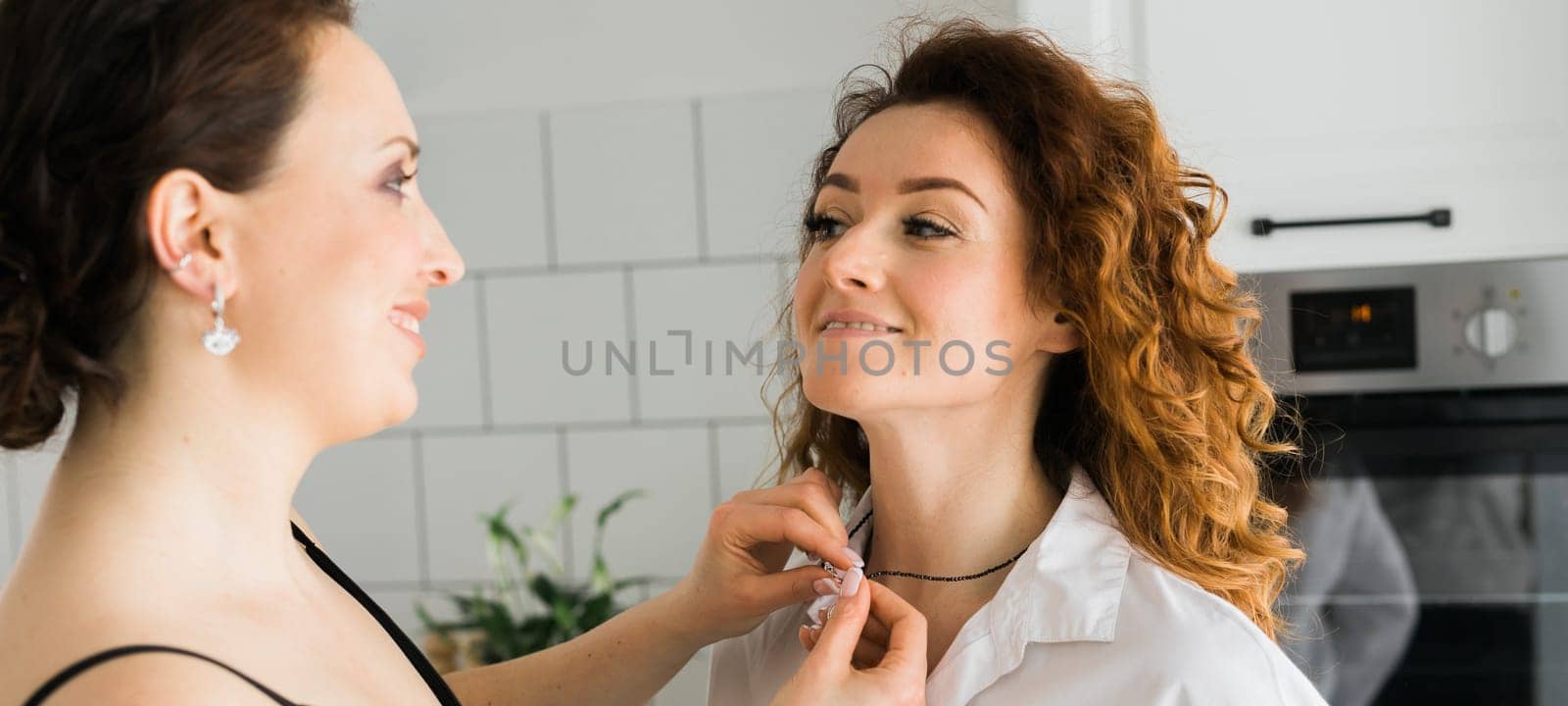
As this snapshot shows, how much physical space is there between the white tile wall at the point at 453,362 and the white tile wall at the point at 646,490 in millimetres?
173

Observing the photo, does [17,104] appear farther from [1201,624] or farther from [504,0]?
[504,0]

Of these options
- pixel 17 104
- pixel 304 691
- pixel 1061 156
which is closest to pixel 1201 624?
pixel 1061 156

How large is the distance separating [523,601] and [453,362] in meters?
0.39

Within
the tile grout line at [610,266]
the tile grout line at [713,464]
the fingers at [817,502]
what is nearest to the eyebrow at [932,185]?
the fingers at [817,502]

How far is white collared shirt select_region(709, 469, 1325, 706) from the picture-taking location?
88 centimetres

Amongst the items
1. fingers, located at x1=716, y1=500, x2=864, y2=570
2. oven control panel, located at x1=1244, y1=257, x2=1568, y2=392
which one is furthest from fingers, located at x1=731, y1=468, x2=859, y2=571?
oven control panel, located at x1=1244, y1=257, x2=1568, y2=392

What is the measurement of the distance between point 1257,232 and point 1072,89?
46 cm

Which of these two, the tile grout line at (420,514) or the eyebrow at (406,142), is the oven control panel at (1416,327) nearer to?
the eyebrow at (406,142)

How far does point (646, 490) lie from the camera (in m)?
1.91

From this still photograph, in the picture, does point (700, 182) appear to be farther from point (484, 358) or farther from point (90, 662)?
point (90, 662)

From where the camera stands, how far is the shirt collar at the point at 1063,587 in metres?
0.94

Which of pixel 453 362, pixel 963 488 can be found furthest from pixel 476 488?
pixel 963 488

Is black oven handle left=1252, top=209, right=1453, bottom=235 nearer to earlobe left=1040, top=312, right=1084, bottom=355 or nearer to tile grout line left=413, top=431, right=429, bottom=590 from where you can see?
earlobe left=1040, top=312, right=1084, bottom=355

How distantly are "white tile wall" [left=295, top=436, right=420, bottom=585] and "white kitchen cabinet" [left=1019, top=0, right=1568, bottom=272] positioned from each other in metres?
1.19
